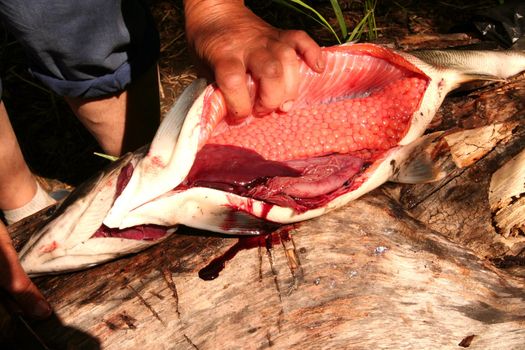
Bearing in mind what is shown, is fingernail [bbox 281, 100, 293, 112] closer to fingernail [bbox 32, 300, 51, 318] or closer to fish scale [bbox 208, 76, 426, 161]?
fish scale [bbox 208, 76, 426, 161]

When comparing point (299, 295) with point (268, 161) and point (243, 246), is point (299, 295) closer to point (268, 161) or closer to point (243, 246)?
point (243, 246)

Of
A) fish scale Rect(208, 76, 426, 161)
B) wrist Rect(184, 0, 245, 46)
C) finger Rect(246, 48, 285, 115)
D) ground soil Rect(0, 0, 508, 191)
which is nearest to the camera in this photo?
finger Rect(246, 48, 285, 115)

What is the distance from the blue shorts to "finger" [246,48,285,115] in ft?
2.38

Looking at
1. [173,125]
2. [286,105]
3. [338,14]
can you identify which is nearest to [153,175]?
[173,125]

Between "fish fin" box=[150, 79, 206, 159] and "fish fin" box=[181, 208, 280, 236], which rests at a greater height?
"fish fin" box=[150, 79, 206, 159]

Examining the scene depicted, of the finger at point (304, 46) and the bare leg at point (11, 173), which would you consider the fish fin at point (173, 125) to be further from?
the bare leg at point (11, 173)

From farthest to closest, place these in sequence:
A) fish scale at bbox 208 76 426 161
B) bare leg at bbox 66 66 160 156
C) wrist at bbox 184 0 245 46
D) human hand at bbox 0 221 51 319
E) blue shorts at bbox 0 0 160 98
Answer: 1. bare leg at bbox 66 66 160 156
2. blue shorts at bbox 0 0 160 98
3. wrist at bbox 184 0 245 46
4. fish scale at bbox 208 76 426 161
5. human hand at bbox 0 221 51 319

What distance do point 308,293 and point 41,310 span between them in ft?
2.36

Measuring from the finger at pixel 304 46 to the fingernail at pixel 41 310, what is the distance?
1.03 metres

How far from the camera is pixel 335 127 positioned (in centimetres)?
191

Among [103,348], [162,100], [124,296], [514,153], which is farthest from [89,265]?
[162,100]

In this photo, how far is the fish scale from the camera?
1840mm

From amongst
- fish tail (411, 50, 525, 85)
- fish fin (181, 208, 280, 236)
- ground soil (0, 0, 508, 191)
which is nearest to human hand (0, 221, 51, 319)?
fish fin (181, 208, 280, 236)

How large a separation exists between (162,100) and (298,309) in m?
2.13
